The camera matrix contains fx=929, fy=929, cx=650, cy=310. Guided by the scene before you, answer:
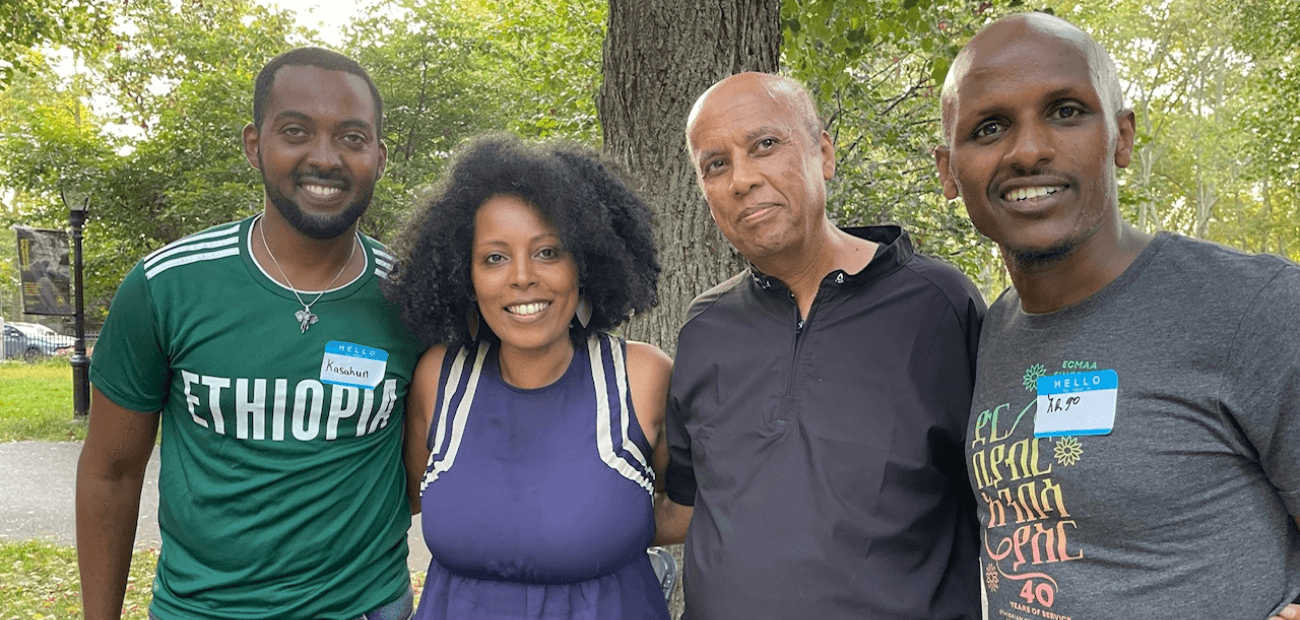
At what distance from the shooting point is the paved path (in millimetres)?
8633

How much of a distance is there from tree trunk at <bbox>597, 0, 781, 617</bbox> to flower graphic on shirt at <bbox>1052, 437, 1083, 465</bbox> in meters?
2.38

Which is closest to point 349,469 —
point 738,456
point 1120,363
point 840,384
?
point 738,456

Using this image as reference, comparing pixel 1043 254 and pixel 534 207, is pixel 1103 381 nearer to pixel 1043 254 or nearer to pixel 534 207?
pixel 1043 254

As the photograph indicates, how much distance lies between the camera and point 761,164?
251cm

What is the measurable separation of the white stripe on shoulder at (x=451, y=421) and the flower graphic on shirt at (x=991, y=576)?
1.38 m

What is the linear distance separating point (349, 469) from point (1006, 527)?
171 centimetres

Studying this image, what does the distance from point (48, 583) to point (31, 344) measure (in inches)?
1437

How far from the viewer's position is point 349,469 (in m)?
2.59

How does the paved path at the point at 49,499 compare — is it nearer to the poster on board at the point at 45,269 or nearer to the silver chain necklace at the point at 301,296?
the poster on board at the point at 45,269

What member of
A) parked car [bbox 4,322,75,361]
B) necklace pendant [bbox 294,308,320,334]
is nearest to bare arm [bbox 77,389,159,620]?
necklace pendant [bbox 294,308,320,334]

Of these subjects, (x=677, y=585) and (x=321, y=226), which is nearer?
(x=321, y=226)

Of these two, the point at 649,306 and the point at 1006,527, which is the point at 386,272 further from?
the point at 1006,527

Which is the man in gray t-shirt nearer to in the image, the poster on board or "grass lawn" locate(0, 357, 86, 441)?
"grass lawn" locate(0, 357, 86, 441)

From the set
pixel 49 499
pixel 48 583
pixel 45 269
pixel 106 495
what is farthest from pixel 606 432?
pixel 45 269
